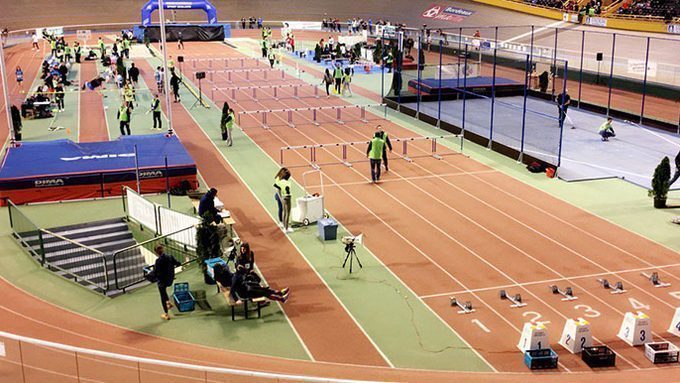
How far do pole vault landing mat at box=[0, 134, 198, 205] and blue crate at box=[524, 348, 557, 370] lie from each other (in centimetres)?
1257

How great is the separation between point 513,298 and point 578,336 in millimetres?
2449

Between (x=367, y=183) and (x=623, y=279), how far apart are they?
388 inches

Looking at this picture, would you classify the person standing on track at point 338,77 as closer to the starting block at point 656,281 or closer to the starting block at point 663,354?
the starting block at point 656,281

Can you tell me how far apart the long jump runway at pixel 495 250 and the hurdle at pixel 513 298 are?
0.15 meters

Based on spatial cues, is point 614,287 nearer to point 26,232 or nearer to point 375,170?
point 375,170

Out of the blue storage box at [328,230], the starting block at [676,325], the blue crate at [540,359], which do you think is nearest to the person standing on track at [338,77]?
the blue storage box at [328,230]

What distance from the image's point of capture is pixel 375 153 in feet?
79.7

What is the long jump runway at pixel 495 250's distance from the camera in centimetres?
1491

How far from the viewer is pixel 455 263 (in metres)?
18.0

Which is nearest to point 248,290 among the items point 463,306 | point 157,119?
point 463,306

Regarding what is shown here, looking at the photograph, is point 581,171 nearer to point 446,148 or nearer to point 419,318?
point 446,148

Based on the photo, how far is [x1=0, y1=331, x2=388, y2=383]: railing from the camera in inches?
373

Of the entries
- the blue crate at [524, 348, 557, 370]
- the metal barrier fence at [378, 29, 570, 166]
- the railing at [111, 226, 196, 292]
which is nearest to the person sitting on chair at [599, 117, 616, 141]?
the metal barrier fence at [378, 29, 570, 166]

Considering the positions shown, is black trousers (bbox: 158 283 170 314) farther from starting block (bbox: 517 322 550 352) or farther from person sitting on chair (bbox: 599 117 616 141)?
person sitting on chair (bbox: 599 117 616 141)
